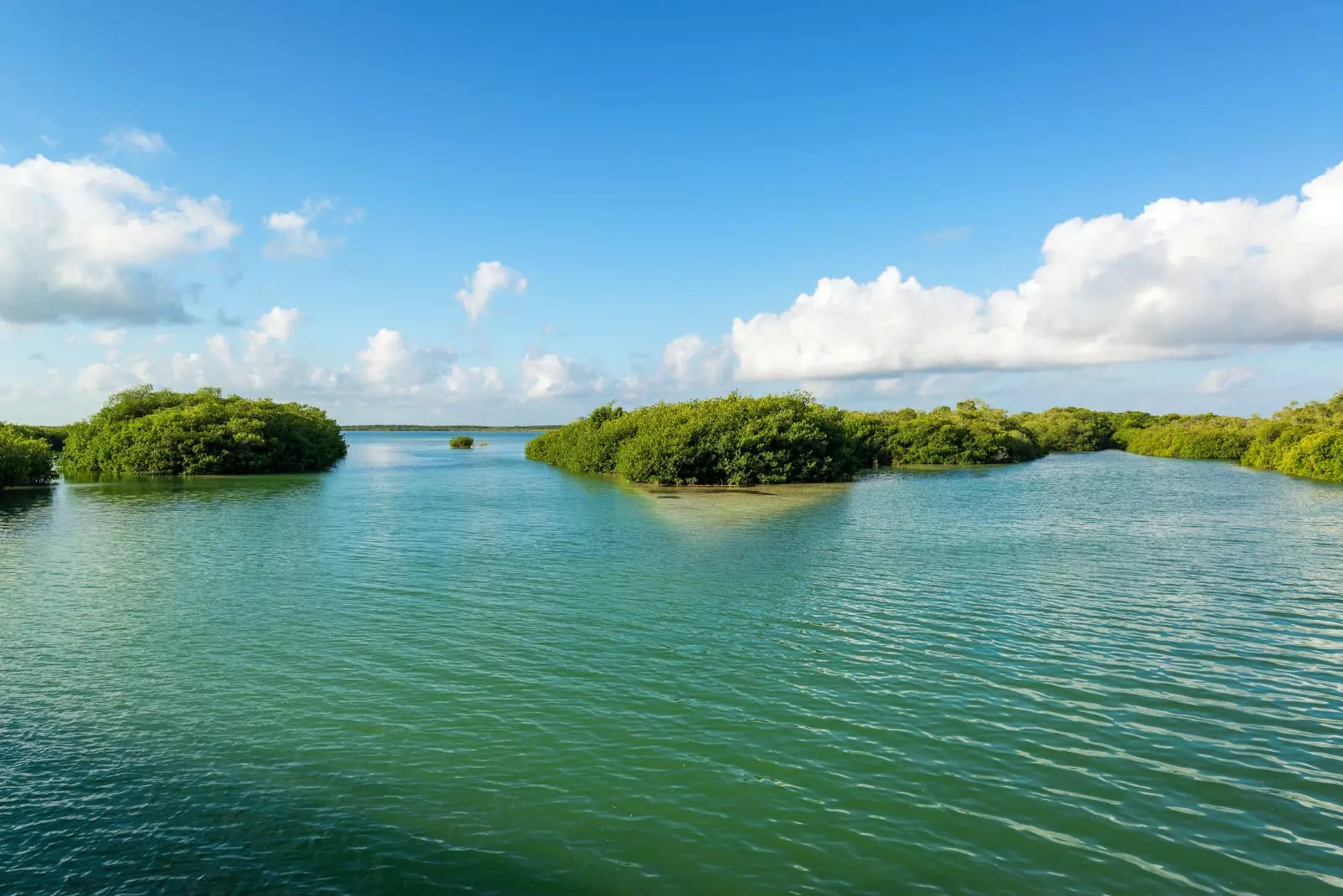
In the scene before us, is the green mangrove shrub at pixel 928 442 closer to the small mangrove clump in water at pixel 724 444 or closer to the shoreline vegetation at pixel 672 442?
the shoreline vegetation at pixel 672 442

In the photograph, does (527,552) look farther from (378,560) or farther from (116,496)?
(116,496)

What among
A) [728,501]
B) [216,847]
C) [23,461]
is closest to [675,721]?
[216,847]

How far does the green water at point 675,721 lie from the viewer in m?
9.29

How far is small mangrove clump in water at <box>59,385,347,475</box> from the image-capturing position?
238ft

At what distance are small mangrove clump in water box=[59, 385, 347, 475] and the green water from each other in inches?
1873

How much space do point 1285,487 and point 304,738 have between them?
7089 cm

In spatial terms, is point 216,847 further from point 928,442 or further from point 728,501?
point 928,442

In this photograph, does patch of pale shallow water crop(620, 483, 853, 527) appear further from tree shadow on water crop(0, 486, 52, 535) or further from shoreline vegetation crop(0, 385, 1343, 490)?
tree shadow on water crop(0, 486, 52, 535)

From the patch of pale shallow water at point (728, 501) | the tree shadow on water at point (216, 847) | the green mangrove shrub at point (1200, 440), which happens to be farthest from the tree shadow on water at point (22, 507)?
the green mangrove shrub at point (1200, 440)

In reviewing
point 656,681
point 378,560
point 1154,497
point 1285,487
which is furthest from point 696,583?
point 1285,487

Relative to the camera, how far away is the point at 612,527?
128 feet

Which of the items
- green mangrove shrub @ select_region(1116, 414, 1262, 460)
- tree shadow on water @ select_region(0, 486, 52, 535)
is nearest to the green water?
tree shadow on water @ select_region(0, 486, 52, 535)

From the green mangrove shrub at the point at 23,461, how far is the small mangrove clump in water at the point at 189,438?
900 centimetres

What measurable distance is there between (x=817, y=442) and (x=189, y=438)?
198 ft
